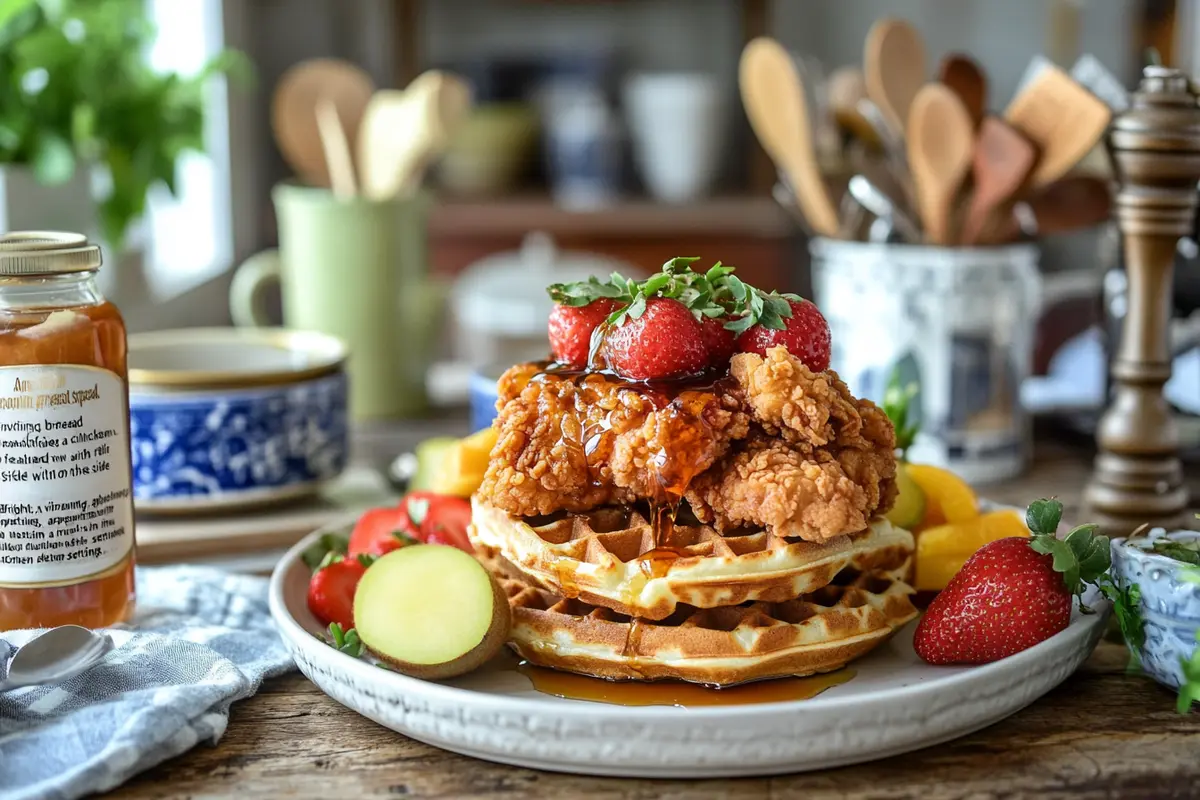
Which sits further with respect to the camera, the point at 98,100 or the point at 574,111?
the point at 574,111

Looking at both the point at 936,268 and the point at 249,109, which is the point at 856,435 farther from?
the point at 249,109

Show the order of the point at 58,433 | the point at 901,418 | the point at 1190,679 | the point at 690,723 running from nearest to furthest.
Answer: the point at 690,723 < the point at 1190,679 < the point at 58,433 < the point at 901,418

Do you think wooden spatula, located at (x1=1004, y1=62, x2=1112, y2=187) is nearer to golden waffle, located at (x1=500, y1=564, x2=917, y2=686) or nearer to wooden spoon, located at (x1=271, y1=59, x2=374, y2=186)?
golden waffle, located at (x1=500, y1=564, x2=917, y2=686)

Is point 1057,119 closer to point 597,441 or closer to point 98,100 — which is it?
point 597,441

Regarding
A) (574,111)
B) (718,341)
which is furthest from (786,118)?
(574,111)

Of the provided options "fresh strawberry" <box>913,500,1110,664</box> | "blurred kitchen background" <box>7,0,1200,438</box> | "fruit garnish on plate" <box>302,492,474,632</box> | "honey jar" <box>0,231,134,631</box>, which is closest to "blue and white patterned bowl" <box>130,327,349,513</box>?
"fruit garnish on plate" <box>302,492,474,632</box>
